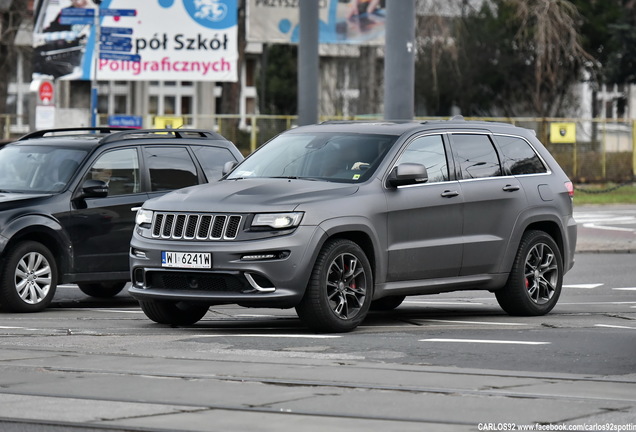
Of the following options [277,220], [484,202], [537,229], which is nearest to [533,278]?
[537,229]

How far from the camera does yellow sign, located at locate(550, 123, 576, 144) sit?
142 feet

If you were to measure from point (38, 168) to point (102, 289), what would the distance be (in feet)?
6.32

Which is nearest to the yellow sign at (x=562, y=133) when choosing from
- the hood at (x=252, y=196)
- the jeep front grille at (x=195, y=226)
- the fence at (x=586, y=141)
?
the fence at (x=586, y=141)

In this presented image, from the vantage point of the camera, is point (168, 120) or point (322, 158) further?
point (168, 120)

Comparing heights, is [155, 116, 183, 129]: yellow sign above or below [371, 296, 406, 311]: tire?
above

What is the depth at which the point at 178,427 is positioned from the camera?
7199mm

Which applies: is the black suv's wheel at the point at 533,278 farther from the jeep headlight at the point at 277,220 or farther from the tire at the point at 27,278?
the tire at the point at 27,278

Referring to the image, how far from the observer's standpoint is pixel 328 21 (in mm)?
41781

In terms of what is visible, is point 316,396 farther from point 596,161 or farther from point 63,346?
point 596,161

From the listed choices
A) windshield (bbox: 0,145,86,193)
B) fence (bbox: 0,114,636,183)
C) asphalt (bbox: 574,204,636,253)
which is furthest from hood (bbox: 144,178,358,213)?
fence (bbox: 0,114,636,183)

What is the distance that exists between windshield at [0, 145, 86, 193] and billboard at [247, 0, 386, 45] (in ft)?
86.2

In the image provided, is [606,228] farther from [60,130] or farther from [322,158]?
[322,158]

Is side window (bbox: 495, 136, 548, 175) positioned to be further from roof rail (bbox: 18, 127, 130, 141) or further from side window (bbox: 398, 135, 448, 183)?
roof rail (bbox: 18, 127, 130, 141)

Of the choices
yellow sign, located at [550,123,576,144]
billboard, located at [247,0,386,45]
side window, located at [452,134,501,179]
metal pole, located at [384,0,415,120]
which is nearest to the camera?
side window, located at [452,134,501,179]
